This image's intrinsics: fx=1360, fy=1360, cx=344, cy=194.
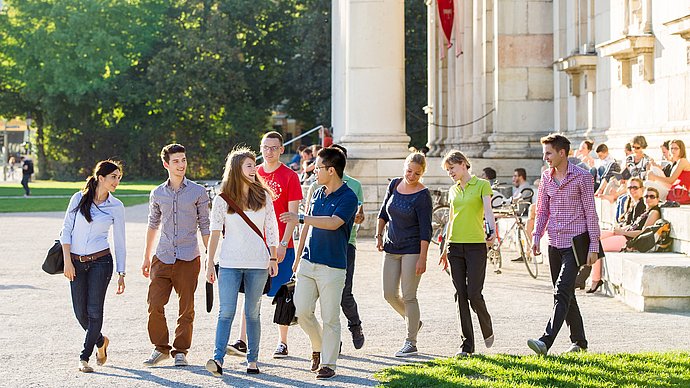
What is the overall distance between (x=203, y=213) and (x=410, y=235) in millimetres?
1708

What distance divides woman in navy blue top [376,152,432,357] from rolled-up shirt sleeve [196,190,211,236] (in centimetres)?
154

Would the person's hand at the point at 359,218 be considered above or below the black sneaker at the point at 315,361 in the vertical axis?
above

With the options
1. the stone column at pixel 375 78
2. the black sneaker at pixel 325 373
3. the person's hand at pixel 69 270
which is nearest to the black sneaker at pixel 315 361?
the black sneaker at pixel 325 373

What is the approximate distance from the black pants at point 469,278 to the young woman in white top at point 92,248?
2706 mm

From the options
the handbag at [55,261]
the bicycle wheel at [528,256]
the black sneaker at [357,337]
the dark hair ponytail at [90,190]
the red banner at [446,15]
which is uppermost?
the red banner at [446,15]

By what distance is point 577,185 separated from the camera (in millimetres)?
10578

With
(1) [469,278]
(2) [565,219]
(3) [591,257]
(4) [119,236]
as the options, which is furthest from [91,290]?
(3) [591,257]

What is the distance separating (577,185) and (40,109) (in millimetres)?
68107

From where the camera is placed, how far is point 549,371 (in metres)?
9.60

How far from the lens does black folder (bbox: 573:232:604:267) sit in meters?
10.5

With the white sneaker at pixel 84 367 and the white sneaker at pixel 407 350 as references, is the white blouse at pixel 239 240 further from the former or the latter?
the white sneaker at pixel 407 350

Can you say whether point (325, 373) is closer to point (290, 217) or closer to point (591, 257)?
point (290, 217)

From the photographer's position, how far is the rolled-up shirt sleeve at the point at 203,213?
426 inches

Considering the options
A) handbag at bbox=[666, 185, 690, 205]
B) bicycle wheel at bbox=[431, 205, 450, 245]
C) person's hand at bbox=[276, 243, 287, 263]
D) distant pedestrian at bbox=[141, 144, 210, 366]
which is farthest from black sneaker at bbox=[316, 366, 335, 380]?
bicycle wheel at bbox=[431, 205, 450, 245]
